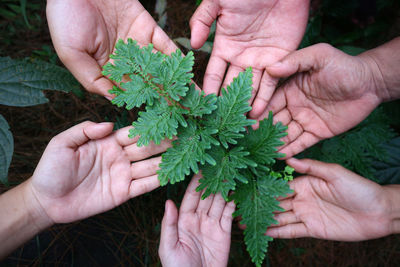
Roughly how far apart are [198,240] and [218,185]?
57cm

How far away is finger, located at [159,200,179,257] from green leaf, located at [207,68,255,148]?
28.4 inches

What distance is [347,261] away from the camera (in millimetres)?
3643

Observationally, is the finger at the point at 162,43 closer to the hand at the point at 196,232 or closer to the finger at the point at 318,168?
the hand at the point at 196,232

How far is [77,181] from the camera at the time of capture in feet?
8.02

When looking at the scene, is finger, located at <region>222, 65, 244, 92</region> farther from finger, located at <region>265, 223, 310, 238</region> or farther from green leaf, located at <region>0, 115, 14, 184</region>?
green leaf, located at <region>0, 115, 14, 184</region>

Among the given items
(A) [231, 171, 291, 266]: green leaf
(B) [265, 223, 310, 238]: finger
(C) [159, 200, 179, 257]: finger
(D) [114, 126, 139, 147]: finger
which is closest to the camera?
(C) [159, 200, 179, 257]: finger

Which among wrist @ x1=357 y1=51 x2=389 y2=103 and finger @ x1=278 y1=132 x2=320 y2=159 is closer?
wrist @ x1=357 y1=51 x2=389 y2=103

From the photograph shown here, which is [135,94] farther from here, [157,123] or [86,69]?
[86,69]

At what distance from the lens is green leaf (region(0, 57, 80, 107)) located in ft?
8.15

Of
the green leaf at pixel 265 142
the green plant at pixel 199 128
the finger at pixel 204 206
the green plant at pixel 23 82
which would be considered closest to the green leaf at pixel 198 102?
the green plant at pixel 199 128

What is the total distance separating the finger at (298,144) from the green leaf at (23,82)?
7.18 ft

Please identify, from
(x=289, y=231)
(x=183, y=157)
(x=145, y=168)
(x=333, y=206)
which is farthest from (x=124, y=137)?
(x=333, y=206)

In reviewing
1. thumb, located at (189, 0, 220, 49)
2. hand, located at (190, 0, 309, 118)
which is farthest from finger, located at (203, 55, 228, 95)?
thumb, located at (189, 0, 220, 49)

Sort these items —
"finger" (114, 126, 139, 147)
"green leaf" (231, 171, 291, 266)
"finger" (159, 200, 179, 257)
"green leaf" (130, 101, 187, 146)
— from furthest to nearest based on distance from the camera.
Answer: "finger" (114, 126, 139, 147), "green leaf" (231, 171, 291, 266), "finger" (159, 200, 179, 257), "green leaf" (130, 101, 187, 146)
